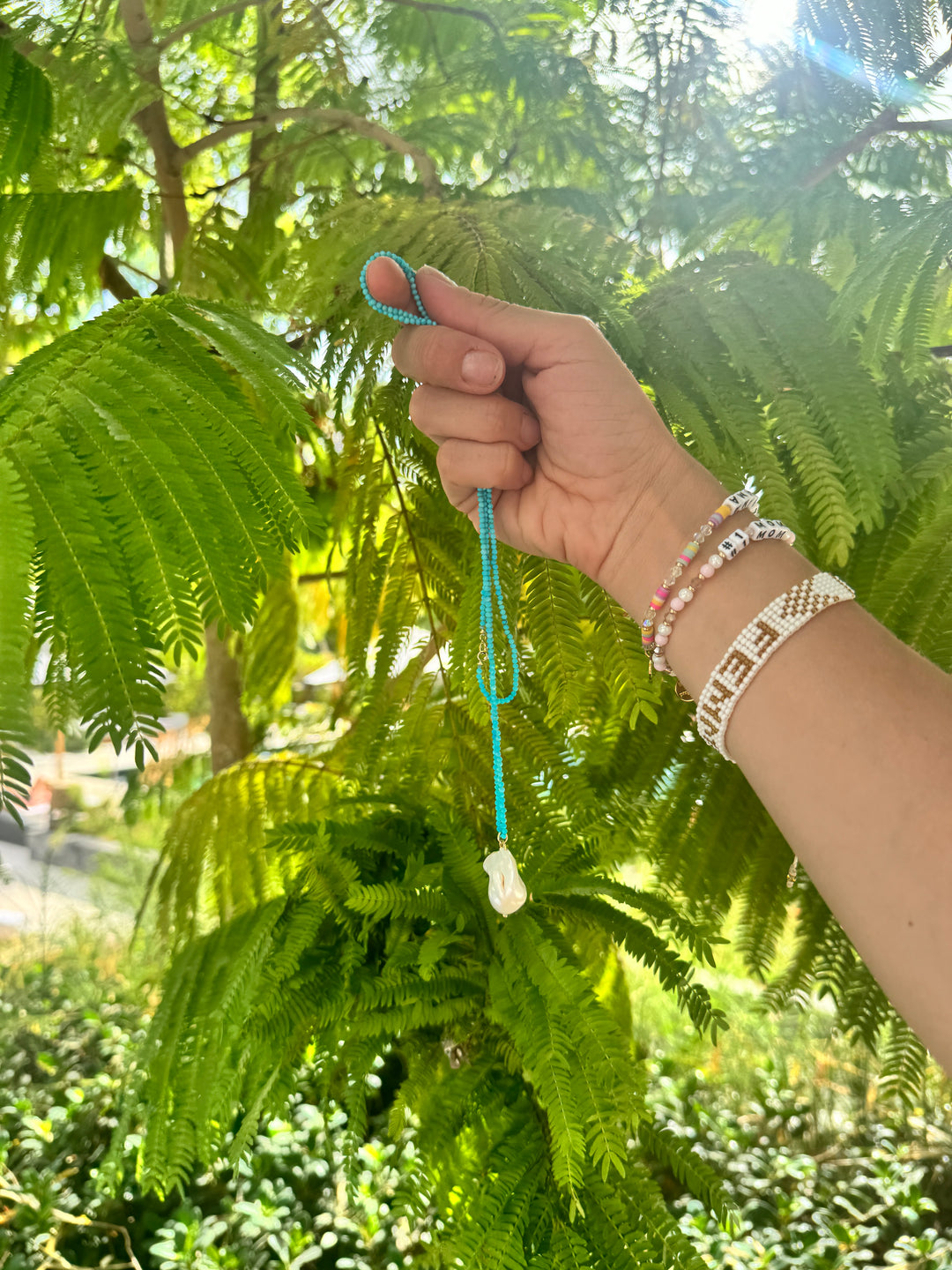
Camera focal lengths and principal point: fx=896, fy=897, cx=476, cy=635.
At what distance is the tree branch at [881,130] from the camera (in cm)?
97

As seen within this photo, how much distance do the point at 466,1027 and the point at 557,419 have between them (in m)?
0.67

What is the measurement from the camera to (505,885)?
827 millimetres

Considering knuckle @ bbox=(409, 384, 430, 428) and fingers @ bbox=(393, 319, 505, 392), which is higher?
fingers @ bbox=(393, 319, 505, 392)

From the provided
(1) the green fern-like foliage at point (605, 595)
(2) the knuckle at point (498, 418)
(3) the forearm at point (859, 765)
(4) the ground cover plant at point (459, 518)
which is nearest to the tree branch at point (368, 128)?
(4) the ground cover plant at point (459, 518)

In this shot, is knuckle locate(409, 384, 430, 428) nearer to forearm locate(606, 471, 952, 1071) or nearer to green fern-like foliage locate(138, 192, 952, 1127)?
green fern-like foliage locate(138, 192, 952, 1127)

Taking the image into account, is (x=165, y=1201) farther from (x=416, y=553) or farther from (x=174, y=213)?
(x=174, y=213)

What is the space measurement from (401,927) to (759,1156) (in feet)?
7.05

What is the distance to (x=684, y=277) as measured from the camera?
3.22 ft

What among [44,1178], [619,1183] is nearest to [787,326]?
[619,1183]

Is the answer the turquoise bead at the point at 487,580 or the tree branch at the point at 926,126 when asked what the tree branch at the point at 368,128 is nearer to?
the turquoise bead at the point at 487,580

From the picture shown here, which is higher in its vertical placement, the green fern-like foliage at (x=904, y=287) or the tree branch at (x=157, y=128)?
the tree branch at (x=157, y=128)

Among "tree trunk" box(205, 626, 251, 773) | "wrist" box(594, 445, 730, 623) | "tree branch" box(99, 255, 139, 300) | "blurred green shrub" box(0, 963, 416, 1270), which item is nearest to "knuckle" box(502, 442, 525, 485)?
"wrist" box(594, 445, 730, 623)

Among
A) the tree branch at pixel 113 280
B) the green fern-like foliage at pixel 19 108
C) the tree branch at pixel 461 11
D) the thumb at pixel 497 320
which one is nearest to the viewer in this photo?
the thumb at pixel 497 320

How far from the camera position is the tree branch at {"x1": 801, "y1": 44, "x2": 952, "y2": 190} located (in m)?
0.97
